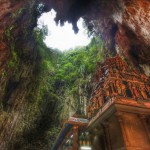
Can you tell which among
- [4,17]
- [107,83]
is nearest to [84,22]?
[4,17]

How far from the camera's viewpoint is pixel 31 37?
10641 millimetres

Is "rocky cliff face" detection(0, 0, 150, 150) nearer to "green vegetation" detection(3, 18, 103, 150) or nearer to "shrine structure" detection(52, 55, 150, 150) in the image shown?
"green vegetation" detection(3, 18, 103, 150)

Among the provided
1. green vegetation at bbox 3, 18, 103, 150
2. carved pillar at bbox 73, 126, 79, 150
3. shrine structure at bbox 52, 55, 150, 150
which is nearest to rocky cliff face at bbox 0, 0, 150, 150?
green vegetation at bbox 3, 18, 103, 150

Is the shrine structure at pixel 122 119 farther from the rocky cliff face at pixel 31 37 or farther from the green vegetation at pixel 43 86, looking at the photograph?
the green vegetation at pixel 43 86

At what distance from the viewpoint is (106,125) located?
5051mm

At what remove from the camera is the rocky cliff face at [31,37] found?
6625 millimetres

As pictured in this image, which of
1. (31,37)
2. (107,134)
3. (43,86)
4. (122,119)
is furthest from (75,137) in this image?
(31,37)

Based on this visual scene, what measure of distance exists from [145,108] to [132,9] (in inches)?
156

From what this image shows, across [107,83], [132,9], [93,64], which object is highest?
[93,64]

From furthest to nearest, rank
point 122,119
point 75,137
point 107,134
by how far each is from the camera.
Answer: point 75,137 < point 107,134 < point 122,119

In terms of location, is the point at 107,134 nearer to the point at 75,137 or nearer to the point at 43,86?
the point at 75,137

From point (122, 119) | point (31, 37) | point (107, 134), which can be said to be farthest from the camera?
point (31, 37)

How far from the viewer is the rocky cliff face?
6625 mm

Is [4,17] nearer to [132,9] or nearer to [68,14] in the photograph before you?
[68,14]
